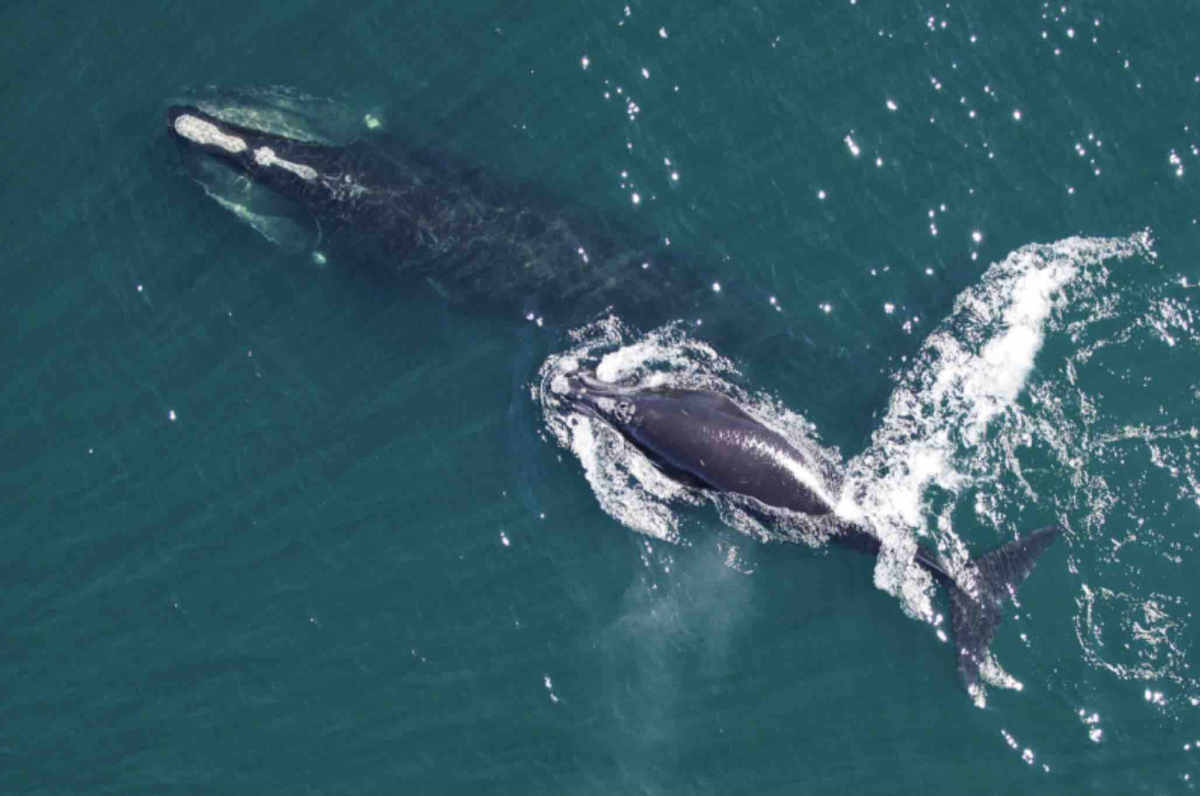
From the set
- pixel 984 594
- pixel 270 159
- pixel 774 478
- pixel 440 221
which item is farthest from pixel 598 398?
pixel 270 159

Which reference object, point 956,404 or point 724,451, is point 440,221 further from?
point 956,404

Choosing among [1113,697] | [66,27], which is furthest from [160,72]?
[1113,697]

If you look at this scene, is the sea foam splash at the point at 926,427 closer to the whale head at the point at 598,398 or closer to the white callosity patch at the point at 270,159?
the whale head at the point at 598,398

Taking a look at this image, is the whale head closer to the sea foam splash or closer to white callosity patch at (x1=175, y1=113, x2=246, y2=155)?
the sea foam splash

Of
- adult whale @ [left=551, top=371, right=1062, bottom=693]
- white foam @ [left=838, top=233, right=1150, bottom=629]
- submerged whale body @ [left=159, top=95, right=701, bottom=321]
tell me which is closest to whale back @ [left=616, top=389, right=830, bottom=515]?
adult whale @ [left=551, top=371, right=1062, bottom=693]

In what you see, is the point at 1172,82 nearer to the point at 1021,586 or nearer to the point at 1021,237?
the point at 1021,237
